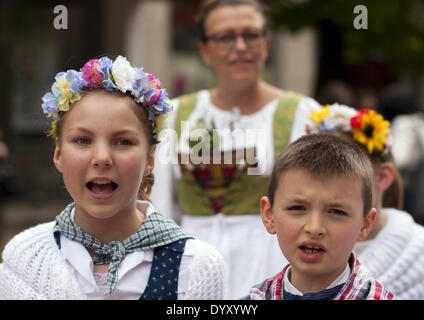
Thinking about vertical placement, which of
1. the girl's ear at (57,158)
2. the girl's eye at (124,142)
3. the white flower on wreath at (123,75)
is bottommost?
the girl's ear at (57,158)

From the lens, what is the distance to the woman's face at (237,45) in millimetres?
3820

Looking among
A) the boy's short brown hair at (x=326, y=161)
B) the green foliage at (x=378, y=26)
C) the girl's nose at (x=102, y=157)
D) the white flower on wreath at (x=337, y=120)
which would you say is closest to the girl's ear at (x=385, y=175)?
the white flower on wreath at (x=337, y=120)

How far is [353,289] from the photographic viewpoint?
218 centimetres

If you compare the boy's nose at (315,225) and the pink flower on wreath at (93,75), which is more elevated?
the pink flower on wreath at (93,75)

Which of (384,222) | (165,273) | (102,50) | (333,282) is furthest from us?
(102,50)

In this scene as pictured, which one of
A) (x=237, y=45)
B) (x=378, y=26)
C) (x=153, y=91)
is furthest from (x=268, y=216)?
(x=378, y=26)

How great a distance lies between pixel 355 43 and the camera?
9258mm

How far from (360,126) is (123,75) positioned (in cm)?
119

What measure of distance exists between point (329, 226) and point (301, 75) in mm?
11518

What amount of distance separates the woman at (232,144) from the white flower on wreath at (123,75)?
1297 mm

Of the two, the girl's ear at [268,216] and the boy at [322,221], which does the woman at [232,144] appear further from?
the boy at [322,221]

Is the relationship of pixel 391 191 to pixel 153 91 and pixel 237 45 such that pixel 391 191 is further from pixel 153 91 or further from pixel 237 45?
pixel 153 91
